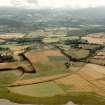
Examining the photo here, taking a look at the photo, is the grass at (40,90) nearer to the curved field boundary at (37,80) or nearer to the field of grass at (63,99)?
the field of grass at (63,99)

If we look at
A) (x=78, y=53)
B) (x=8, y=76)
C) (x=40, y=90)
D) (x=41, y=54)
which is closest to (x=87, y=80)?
(x=40, y=90)

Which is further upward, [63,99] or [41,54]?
[41,54]

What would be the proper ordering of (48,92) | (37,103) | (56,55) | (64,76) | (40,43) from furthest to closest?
1. (40,43)
2. (56,55)
3. (64,76)
4. (48,92)
5. (37,103)

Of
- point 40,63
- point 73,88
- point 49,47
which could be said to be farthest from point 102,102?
point 49,47

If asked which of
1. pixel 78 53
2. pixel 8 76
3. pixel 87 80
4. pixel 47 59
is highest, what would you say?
pixel 47 59

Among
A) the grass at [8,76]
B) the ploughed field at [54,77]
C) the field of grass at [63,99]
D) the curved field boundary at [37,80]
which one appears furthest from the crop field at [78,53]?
the field of grass at [63,99]

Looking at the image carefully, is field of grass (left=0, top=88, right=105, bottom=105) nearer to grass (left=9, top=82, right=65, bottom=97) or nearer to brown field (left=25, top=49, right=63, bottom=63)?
grass (left=9, top=82, right=65, bottom=97)

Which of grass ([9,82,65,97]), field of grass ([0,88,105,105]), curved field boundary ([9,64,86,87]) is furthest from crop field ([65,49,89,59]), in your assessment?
field of grass ([0,88,105,105])

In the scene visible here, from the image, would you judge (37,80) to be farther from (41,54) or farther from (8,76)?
(41,54)

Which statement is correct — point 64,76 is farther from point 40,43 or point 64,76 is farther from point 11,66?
point 40,43

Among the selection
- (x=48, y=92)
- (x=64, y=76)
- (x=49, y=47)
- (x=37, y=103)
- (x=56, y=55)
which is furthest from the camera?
(x=49, y=47)

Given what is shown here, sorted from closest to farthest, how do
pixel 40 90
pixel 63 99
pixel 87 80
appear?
1. pixel 63 99
2. pixel 40 90
3. pixel 87 80
